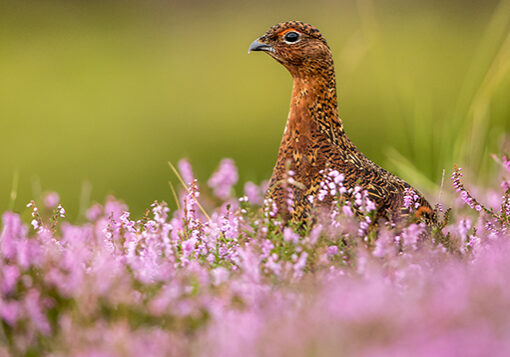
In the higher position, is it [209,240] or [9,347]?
[209,240]

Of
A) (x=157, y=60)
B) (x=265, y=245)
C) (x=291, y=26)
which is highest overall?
(x=157, y=60)

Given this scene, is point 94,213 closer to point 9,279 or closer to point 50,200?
point 50,200

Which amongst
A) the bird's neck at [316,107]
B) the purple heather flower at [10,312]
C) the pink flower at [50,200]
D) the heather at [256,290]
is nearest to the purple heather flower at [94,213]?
the pink flower at [50,200]

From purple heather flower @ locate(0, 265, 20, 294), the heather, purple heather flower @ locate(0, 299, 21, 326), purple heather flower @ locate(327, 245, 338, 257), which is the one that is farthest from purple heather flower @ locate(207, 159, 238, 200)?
purple heather flower @ locate(0, 299, 21, 326)

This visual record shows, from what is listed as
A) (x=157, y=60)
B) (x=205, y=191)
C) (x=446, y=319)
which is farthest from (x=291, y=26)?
(x=157, y=60)

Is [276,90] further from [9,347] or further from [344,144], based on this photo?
[9,347]

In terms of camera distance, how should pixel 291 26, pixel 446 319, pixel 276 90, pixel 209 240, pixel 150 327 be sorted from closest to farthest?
pixel 446 319 → pixel 150 327 → pixel 209 240 → pixel 291 26 → pixel 276 90

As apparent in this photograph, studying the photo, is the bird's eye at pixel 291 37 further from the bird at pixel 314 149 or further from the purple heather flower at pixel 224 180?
the purple heather flower at pixel 224 180
